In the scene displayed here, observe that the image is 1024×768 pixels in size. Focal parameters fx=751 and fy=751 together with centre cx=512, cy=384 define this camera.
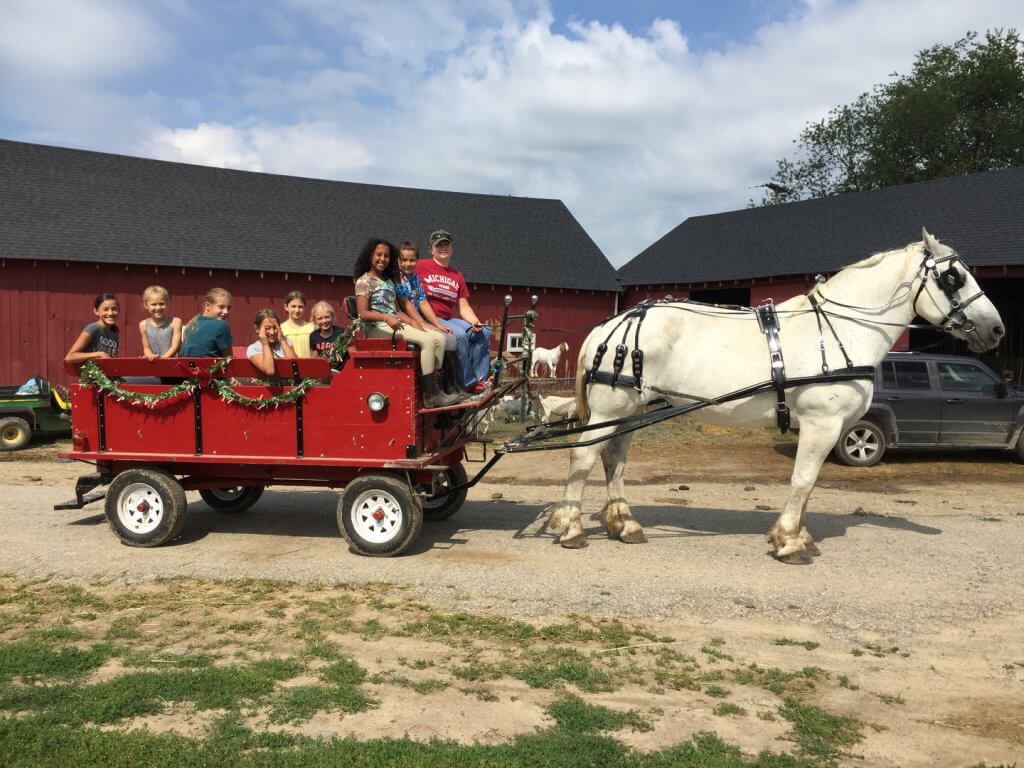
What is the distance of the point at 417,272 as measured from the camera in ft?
22.6

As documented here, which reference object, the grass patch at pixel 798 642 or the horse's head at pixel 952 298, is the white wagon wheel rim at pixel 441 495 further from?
the horse's head at pixel 952 298

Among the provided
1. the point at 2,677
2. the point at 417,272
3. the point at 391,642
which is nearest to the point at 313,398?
the point at 417,272

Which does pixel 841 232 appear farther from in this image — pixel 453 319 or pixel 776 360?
pixel 453 319

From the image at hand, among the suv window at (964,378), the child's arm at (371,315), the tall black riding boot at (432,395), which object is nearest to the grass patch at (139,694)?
the tall black riding boot at (432,395)

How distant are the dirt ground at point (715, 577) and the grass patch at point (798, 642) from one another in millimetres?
48

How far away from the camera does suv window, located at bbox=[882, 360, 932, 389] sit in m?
12.5

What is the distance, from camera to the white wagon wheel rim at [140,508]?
6711 mm

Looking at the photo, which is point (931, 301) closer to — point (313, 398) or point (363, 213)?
point (313, 398)

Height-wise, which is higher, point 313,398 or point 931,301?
point 931,301

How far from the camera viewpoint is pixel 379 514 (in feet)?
21.2

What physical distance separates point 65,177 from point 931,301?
23.2 meters

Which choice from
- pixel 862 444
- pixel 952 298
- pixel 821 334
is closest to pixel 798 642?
pixel 821 334

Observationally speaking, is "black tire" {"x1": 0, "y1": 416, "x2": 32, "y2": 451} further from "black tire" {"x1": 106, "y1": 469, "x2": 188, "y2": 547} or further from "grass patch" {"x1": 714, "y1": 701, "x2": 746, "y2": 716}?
"grass patch" {"x1": 714, "y1": 701, "x2": 746, "y2": 716}

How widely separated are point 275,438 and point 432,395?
1.41 m
